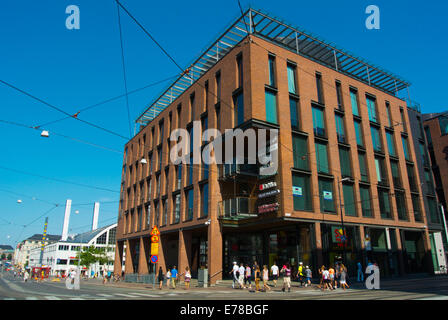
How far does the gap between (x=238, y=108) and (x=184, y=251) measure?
612 inches

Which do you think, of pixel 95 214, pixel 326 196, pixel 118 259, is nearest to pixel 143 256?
pixel 118 259

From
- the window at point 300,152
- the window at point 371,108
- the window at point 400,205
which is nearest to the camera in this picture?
the window at point 300,152

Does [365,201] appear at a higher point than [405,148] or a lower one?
lower

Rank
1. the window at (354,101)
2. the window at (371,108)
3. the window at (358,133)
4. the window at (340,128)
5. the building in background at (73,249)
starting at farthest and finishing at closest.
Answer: the building in background at (73,249)
the window at (371,108)
the window at (354,101)
the window at (358,133)
the window at (340,128)

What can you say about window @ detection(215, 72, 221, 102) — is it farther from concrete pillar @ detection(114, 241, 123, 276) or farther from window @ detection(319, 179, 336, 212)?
concrete pillar @ detection(114, 241, 123, 276)

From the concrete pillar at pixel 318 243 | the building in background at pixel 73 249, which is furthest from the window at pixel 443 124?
the building in background at pixel 73 249

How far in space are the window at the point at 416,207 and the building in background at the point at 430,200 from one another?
4.24 ft

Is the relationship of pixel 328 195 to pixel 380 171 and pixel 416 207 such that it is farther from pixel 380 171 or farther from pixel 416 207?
pixel 416 207

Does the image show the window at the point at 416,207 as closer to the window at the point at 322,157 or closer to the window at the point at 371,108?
the window at the point at 371,108

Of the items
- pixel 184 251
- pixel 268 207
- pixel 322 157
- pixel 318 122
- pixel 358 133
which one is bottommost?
pixel 184 251

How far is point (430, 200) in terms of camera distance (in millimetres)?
38406

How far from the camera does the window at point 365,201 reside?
3067 centimetres

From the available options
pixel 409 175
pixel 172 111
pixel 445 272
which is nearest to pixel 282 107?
pixel 172 111
